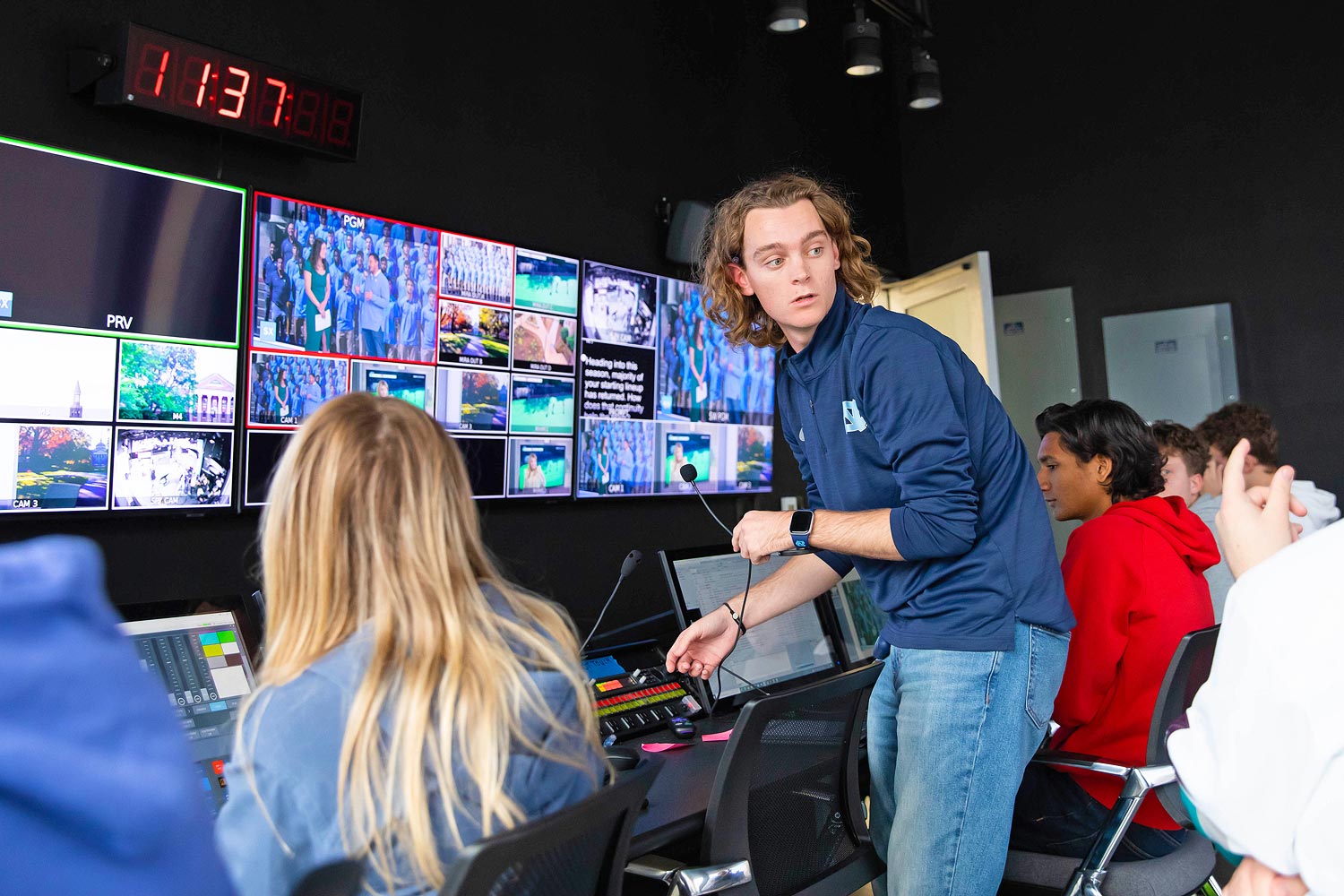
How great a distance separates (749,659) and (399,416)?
161 cm

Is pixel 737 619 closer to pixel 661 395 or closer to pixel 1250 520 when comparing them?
pixel 1250 520

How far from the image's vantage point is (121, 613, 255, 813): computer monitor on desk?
1658 mm

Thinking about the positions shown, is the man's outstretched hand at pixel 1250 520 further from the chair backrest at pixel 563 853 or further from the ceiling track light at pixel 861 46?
the ceiling track light at pixel 861 46

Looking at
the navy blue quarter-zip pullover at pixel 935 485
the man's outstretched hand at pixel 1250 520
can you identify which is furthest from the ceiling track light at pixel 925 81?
the man's outstretched hand at pixel 1250 520

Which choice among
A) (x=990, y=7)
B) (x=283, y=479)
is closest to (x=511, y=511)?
(x=283, y=479)

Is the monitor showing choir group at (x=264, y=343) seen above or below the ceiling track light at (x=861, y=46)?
below

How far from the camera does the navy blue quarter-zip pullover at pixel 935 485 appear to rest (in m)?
1.73

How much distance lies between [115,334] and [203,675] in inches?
36.3

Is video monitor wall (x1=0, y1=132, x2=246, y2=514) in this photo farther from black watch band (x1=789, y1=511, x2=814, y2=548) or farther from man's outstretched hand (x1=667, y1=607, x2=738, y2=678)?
black watch band (x1=789, y1=511, x2=814, y2=548)

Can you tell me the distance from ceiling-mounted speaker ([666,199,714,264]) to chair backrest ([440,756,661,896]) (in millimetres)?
2776

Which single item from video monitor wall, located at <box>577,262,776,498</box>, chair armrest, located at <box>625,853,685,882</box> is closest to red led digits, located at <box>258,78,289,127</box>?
video monitor wall, located at <box>577,262,776,498</box>

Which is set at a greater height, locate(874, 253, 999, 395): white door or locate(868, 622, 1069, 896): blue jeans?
locate(874, 253, 999, 395): white door

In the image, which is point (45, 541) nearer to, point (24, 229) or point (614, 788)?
point (614, 788)

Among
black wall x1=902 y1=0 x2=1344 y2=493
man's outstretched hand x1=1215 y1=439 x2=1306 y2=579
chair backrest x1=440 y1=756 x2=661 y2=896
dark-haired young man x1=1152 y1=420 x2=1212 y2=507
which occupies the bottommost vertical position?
chair backrest x1=440 y1=756 x2=661 y2=896
